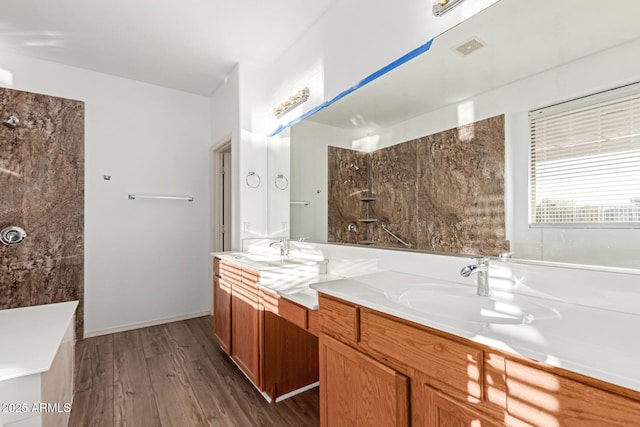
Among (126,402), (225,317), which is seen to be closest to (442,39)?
(225,317)

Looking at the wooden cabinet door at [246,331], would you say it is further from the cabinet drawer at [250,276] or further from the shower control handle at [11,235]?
the shower control handle at [11,235]

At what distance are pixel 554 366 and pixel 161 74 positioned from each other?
383cm

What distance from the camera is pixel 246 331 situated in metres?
2.15

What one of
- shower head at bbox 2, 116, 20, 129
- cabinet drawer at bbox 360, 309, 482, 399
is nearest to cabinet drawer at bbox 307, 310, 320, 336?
cabinet drawer at bbox 360, 309, 482, 399

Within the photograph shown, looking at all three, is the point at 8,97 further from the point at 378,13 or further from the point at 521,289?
the point at 521,289

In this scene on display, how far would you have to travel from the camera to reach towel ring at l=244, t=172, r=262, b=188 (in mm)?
2984

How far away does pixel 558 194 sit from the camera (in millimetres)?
1105

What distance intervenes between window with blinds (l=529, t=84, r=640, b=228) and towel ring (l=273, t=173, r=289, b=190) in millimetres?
2046

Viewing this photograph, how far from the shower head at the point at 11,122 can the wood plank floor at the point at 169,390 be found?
2.14m

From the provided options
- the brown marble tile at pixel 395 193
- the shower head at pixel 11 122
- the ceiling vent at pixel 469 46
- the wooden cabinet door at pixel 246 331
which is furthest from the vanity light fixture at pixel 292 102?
the shower head at pixel 11 122

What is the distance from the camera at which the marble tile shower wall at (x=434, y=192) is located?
1.28m

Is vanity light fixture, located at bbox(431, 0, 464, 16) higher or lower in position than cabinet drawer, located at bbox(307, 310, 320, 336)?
higher

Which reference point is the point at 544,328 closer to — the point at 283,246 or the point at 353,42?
the point at 353,42

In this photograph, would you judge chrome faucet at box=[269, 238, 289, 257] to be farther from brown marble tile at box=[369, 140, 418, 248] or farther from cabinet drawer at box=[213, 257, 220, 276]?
brown marble tile at box=[369, 140, 418, 248]
